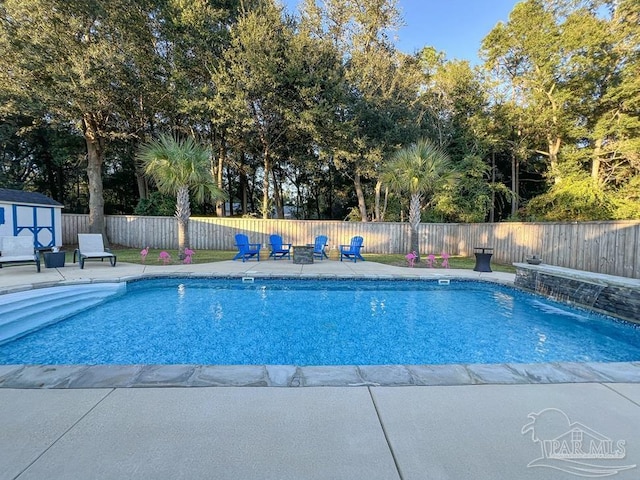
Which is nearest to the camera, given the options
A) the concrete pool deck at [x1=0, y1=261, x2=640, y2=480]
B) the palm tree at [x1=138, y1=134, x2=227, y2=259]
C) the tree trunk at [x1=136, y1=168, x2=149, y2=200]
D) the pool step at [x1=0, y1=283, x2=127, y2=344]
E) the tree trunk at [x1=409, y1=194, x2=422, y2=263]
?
the concrete pool deck at [x1=0, y1=261, x2=640, y2=480]

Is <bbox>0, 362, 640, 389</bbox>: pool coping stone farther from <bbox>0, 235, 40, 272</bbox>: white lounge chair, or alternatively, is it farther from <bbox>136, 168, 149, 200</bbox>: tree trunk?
<bbox>136, 168, 149, 200</bbox>: tree trunk

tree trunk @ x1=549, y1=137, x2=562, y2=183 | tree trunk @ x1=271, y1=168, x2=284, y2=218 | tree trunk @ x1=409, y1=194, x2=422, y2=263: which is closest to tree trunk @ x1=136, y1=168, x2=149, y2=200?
tree trunk @ x1=271, y1=168, x2=284, y2=218

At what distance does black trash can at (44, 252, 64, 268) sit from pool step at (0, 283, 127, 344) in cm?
218

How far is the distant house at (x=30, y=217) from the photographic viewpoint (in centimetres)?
958

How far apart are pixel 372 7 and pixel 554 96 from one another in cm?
901

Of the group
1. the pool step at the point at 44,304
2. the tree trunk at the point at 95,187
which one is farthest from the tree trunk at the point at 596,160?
the tree trunk at the point at 95,187

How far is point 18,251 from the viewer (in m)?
7.51

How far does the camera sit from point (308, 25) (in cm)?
1301

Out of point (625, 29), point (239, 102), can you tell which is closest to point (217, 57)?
point (239, 102)

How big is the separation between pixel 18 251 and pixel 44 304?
156 inches

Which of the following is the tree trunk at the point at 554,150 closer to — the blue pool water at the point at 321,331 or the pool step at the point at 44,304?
the blue pool water at the point at 321,331

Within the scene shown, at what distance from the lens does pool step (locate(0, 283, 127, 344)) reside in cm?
431

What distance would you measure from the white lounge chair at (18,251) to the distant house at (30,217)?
10.0 feet

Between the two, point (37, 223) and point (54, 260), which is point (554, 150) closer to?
point (54, 260)
